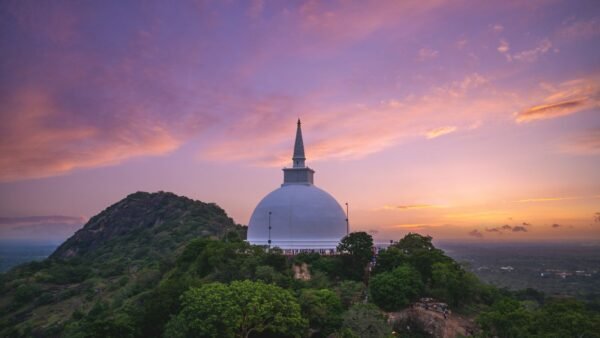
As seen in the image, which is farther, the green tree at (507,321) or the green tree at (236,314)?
the green tree at (507,321)

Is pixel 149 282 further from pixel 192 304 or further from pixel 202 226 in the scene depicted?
pixel 202 226

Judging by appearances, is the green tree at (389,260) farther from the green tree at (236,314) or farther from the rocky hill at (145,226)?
the rocky hill at (145,226)

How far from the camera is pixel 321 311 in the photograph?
38.5 m

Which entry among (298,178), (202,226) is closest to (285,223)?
(298,178)

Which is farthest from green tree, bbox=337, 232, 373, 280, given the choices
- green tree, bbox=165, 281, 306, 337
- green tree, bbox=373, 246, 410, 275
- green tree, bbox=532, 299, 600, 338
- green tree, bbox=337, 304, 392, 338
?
green tree, bbox=532, 299, 600, 338

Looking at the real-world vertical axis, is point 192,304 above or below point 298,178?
below

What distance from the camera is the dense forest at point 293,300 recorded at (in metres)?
35.9

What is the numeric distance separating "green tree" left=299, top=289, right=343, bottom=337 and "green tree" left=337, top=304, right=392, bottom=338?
1246 mm

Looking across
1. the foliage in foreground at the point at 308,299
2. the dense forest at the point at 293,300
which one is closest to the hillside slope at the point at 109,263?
the dense forest at the point at 293,300

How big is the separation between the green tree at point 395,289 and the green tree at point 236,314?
10.5 m

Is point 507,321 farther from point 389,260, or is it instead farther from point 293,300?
point 293,300

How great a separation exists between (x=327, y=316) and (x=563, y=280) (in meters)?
90.1

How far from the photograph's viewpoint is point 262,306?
36.0 metres

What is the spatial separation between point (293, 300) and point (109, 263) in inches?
3210
